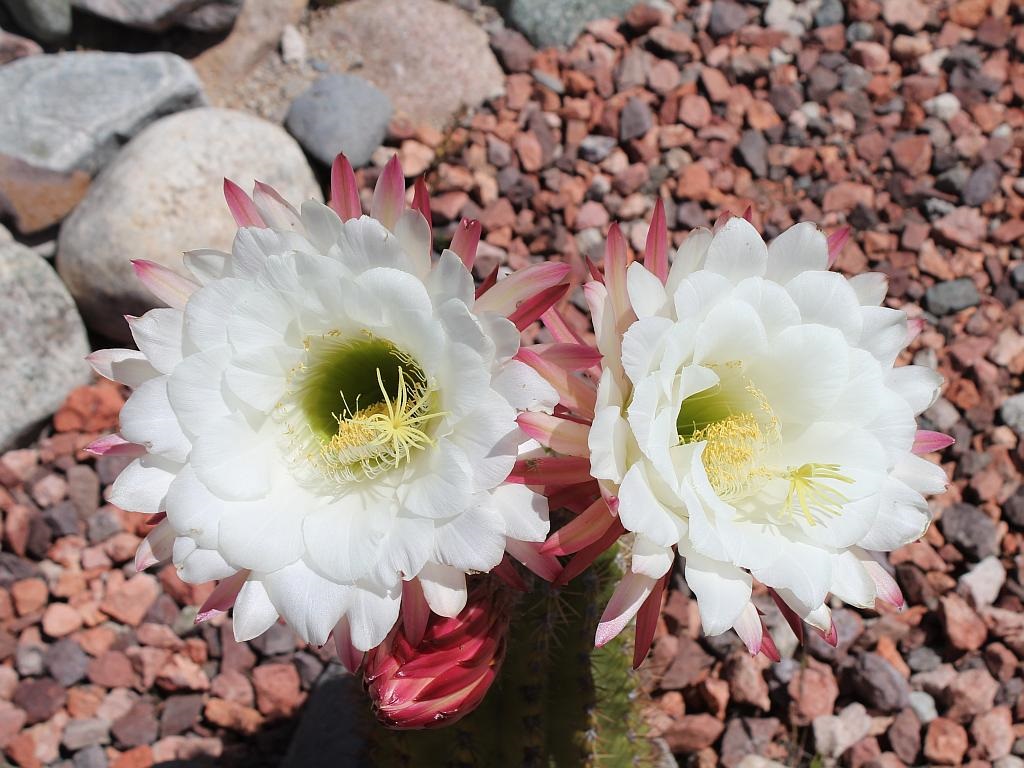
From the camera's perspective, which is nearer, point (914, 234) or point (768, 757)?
point (768, 757)

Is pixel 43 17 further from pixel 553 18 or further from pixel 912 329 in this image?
pixel 912 329

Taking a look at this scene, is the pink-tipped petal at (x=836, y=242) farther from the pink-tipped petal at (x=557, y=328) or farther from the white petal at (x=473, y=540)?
the white petal at (x=473, y=540)

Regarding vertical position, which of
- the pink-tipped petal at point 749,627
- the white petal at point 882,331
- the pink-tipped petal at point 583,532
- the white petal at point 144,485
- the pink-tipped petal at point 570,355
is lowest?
the pink-tipped petal at point 749,627

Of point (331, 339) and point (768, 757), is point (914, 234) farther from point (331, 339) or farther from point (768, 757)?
point (331, 339)

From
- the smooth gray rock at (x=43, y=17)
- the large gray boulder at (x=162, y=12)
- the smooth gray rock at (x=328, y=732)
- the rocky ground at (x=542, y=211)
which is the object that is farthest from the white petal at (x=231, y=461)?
the smooth gray rock at (x=43, y=17)

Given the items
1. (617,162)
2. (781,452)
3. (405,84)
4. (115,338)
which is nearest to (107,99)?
(115,338)
